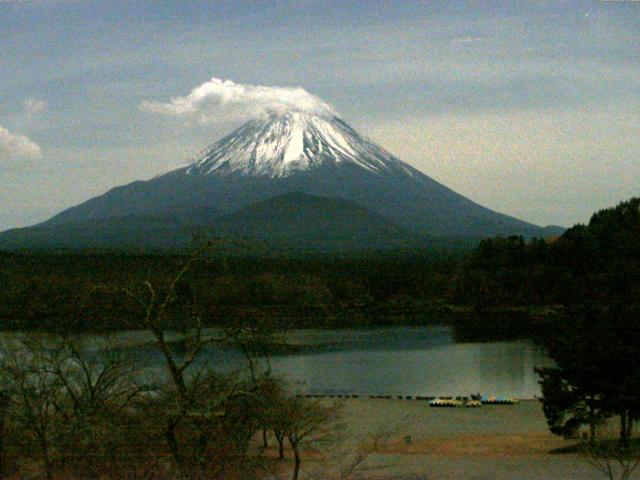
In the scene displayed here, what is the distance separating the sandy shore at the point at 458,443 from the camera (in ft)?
38.4

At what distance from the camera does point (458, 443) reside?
15320mm

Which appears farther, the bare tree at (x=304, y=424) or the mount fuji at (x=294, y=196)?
the mount fuji at (x=294, y=196)

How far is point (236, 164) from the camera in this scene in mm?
144000

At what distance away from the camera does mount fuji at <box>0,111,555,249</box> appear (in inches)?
4636

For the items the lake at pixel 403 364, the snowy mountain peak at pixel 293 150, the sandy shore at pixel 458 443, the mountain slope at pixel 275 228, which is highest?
the snowy mountain peak at pixel 293 150

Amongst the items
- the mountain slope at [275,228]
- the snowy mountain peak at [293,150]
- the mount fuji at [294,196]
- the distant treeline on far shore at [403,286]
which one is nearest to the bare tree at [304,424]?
the distant treeline on far shore at [403,286]

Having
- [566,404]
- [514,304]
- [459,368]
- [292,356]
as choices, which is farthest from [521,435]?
[514,304]

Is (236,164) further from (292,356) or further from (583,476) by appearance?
(583,476)

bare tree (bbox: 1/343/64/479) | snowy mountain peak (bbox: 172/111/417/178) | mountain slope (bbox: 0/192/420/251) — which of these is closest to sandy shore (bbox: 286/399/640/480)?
bare tree (bbox: 1/343/64/479)

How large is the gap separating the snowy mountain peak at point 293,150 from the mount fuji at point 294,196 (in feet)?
0.50

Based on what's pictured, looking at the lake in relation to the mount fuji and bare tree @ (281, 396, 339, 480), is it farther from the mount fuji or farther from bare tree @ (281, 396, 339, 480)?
the mount fuji

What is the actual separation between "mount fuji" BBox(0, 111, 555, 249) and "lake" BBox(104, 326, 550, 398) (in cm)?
8037

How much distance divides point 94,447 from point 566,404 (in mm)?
9566

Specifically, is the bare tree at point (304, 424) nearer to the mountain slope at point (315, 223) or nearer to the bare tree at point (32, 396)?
the bare tree at point (32, 396)
